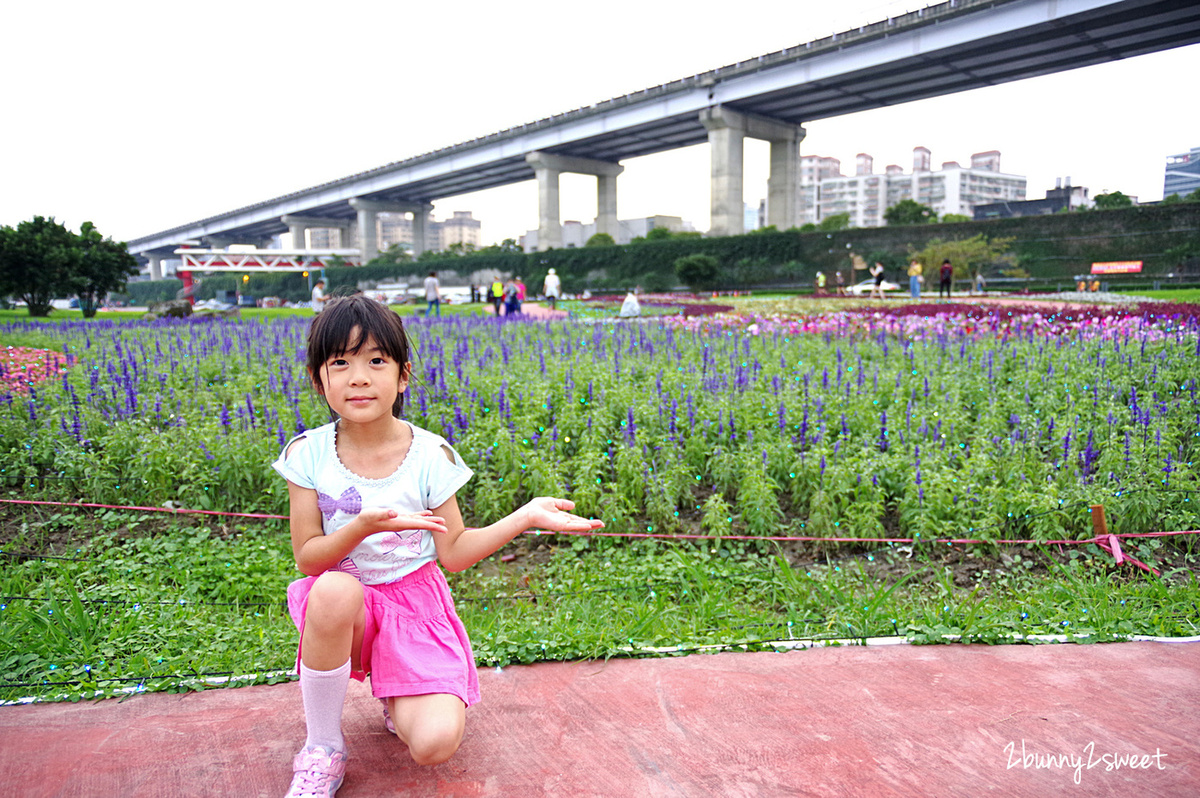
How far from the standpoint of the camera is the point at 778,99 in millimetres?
44438

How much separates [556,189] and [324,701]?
189ft

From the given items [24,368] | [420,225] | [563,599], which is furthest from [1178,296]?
[420,225]

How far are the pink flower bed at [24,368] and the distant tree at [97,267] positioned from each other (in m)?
15.3

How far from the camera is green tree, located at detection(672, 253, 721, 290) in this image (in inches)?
1598

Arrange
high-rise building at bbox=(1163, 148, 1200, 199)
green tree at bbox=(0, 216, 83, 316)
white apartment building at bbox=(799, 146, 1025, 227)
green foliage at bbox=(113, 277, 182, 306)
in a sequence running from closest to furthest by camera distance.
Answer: green tree at bbox=(0, 216, 83, 316), high-rise building at bbox=(1163, 148, 1200, 199), green foliage at bbox=(113, 277, 182, 306), white apartment building at bbox=(799, 146, 1025, 227)

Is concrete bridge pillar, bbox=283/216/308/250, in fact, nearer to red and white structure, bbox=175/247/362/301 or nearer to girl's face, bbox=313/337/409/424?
red and white structure, bbox=175/247/362/301

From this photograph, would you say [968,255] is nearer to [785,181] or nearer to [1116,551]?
[785,181]

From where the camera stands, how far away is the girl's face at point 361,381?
7.06 feet

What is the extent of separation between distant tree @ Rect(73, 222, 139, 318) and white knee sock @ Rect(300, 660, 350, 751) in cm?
2547

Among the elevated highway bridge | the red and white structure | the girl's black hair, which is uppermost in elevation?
the elevated highway bridge

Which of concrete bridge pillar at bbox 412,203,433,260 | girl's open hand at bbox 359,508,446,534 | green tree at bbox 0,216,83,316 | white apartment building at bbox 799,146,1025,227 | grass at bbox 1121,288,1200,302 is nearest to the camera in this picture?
girl's open hand at bbox 359,508,446,534

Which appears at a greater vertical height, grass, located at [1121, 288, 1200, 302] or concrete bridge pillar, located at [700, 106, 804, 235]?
concrete bridge pillar, located at [700, 106, 804, 235]

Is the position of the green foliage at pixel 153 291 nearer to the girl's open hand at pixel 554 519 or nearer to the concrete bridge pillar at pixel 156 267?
the concrete bridge pillar at pixel 156 267

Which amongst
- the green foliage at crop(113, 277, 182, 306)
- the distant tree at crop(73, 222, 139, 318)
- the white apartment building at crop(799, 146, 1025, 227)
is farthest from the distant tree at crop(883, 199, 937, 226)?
the white apartment building at crop(799, 146, 1025, 227)
